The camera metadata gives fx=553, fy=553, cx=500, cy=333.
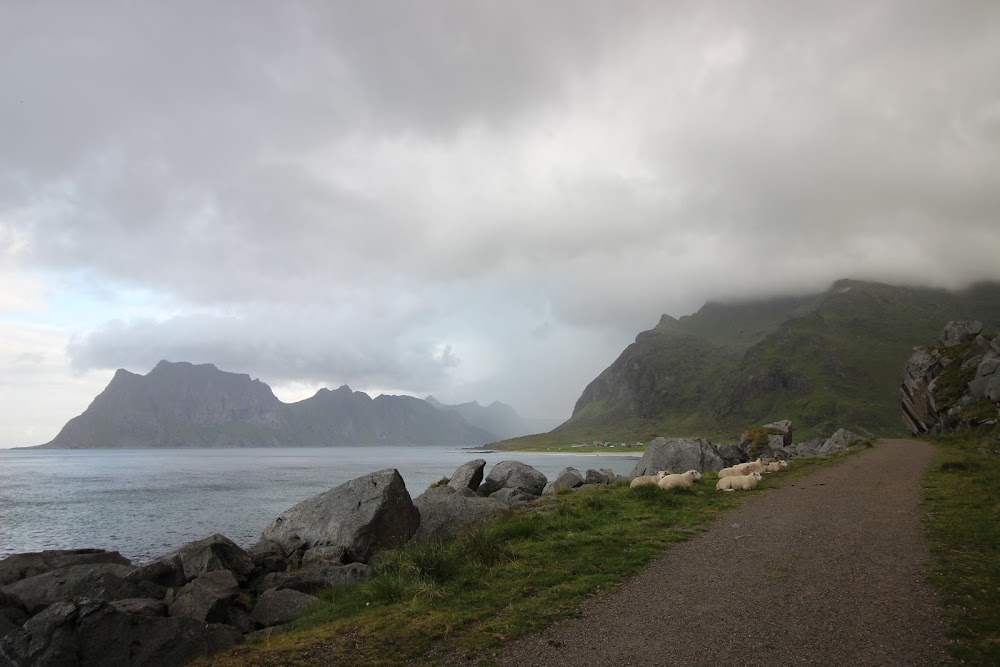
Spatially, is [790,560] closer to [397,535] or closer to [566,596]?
[566,596]

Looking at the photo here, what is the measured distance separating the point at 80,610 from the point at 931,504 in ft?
84.3

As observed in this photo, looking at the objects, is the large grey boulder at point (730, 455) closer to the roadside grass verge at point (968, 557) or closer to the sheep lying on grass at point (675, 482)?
the roadside grass verge at point (968, 557)

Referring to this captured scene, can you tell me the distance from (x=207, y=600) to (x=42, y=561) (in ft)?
37.9

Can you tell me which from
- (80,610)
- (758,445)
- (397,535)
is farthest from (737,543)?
(758,445)

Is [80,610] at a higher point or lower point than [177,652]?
higher

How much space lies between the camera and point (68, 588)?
17047 mm

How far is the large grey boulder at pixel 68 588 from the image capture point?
1661 centimetres

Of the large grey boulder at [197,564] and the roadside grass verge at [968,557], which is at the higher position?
the roadside grass verge at [968,557]

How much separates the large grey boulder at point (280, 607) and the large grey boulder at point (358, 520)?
551 cm

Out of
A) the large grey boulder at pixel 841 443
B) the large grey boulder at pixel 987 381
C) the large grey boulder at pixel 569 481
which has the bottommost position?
the large grey boulder at pixel 841 443

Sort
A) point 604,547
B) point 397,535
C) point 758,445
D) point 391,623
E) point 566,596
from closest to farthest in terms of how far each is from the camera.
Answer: point 391,623
point 566,596
point 604,547
point 397,535
point 758,445

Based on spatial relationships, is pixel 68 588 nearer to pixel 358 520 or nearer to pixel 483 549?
pixel 358 520

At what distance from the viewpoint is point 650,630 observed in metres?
8.94

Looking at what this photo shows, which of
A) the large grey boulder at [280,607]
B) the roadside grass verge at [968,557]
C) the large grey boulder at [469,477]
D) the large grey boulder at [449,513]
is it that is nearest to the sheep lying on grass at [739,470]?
the roadside grass verge at [968,557]
